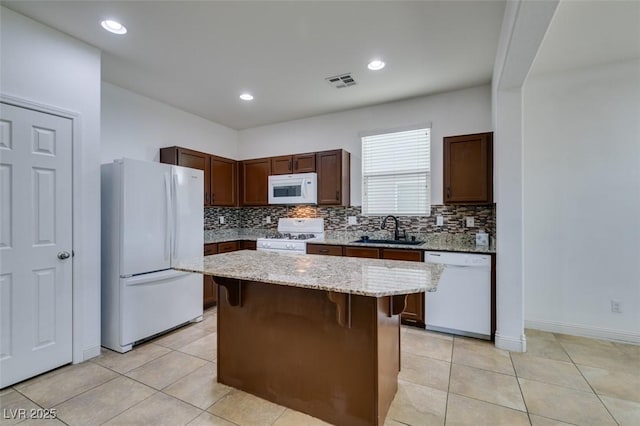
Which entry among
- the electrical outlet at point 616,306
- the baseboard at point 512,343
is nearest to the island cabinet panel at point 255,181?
the baseboard at point 512,343

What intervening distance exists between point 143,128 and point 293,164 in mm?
2018

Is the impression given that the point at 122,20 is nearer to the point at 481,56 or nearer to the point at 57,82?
the point at 57,82

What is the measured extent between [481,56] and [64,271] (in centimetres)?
423

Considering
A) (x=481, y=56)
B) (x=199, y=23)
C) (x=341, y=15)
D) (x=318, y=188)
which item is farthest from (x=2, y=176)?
(x=481, y=56)

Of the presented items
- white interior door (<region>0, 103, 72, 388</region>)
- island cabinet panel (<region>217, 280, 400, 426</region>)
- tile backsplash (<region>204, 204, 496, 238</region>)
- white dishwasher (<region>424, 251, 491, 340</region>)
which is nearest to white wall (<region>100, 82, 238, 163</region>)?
white interior door (<region>0, 103, 72, 388</region>)

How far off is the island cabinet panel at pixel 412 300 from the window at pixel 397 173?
818 millimetres

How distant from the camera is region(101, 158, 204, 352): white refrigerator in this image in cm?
275

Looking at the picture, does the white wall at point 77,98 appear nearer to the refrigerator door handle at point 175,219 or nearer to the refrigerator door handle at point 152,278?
the refrigerator door handle at point 152,278

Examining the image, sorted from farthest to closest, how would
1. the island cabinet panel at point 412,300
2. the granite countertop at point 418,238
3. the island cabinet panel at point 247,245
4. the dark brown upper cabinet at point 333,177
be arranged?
1. the island cabinet panel at point 247,245
2. the dark brown upper cabinet at point 333,177
3. the island cabinet panel at point 412,300
4. the granite countertop at point 418,238

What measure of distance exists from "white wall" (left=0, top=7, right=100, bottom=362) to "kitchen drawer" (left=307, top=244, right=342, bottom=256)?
7.37 ft

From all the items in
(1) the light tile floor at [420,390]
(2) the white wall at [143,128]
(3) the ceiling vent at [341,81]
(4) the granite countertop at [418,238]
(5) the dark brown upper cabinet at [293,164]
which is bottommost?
(1) the light tile floor at [420,390]

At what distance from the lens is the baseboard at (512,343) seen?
272 centimetres

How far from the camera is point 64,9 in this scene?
2.18 m

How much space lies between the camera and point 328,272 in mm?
1730
